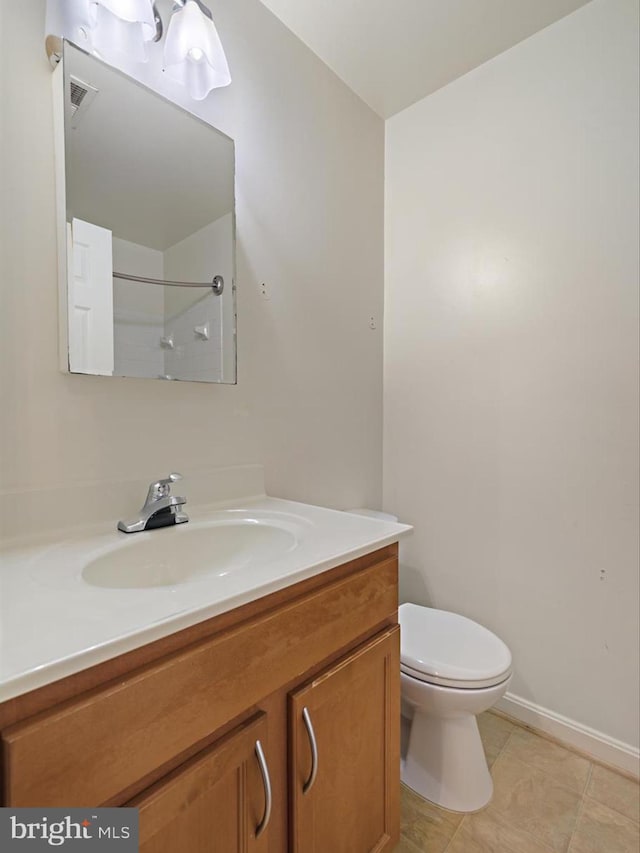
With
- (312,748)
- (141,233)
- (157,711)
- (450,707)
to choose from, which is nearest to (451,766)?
(450,707)

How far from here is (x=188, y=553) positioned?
3.34 feet

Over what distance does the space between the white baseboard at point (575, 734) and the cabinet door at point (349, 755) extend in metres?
0.79

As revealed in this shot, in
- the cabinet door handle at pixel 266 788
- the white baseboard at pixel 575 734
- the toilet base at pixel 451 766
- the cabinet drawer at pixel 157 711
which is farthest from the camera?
the white baseboard at pixel 575 734

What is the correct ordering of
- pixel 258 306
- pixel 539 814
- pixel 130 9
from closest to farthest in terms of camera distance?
pixel 130 9
pixel 539 814
pixel 258 306

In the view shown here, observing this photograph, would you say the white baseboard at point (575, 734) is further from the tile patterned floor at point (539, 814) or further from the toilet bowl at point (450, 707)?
the toilet bowl at point (450, 707)

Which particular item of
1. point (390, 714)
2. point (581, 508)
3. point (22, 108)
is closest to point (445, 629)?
point (390, 714)

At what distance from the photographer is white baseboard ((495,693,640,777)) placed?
1.37 m

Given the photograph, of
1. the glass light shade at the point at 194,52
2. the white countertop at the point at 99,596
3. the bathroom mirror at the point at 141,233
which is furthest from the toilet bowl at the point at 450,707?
the glass light shade at the point at 194,52

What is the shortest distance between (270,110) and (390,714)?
1.86 meters

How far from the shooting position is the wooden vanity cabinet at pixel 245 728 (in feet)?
1.58

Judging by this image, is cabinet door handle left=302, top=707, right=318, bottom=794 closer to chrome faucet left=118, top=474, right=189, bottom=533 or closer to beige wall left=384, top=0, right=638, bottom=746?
chrome faucet left=118, top=474, right=189, bottom=533

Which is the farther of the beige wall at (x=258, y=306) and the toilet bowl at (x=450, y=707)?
the toilet bowl at (x=450, y=707)

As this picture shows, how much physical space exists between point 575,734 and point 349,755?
1096 mm

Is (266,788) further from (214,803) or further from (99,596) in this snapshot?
(99,596)
